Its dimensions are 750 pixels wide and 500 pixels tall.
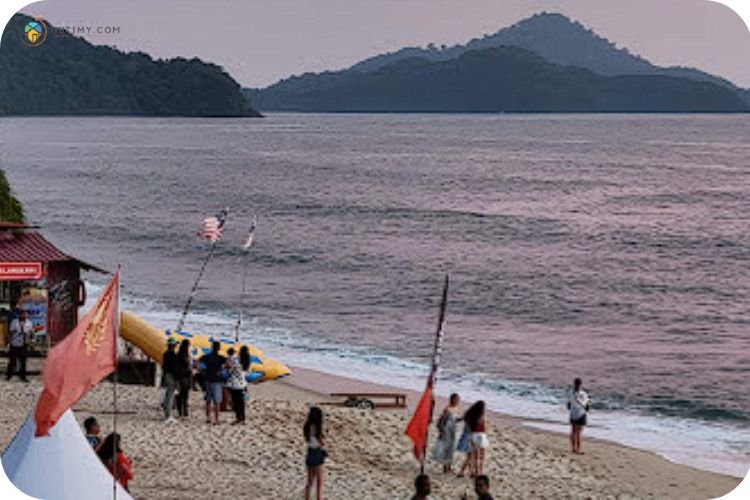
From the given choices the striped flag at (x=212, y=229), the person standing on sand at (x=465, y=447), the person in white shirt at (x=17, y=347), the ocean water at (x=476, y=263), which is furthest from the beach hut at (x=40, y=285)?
the ocean water at (x=476, y=263)

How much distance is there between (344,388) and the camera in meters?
26.9

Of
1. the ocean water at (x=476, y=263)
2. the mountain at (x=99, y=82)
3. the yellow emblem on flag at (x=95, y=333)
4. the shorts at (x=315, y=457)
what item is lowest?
the ocean water at (x=476, y=263)

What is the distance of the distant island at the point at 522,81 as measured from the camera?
173375 millimetres

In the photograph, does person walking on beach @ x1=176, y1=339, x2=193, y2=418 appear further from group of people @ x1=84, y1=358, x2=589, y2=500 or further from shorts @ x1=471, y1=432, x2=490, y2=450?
shorts @ x1=471, y1=432, x2=490, y2=450

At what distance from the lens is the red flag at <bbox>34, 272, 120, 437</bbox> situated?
1068cm

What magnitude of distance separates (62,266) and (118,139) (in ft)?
488

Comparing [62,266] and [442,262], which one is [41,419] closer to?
[62,266]

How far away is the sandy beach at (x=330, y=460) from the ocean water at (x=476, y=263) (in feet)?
11.0

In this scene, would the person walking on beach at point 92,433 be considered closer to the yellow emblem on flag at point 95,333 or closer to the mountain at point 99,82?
the yellow emblem on flag at point 95,333

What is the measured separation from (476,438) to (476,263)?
4420 centimetres

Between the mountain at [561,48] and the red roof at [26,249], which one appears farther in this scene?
the mountain at [561,48]

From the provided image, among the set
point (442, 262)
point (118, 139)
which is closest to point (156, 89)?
point (118, 139)

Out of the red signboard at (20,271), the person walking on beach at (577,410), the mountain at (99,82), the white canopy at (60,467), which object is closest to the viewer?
the white canopy at (60,467)

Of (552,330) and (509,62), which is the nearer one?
(552,330)
